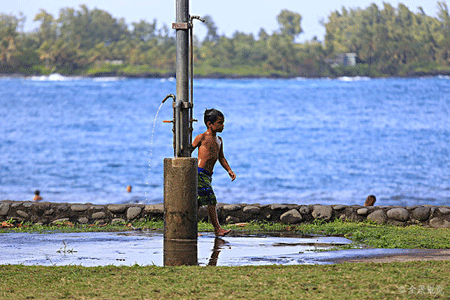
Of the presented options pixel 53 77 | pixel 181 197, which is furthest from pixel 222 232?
pixel 53 77

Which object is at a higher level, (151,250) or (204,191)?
(204,191)

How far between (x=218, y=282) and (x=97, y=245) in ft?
10.6

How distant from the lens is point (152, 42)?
144 m

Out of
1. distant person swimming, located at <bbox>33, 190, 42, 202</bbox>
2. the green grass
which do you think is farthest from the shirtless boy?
distant person swimming, located at <bbox>33, 190, 42, 202</bbox>

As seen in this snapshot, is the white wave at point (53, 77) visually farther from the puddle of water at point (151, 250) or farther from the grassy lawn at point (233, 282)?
the grassy lawn at point (233, 282)

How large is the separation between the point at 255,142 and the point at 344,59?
7186 cm

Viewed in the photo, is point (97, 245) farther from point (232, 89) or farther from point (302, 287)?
point (232, 89)

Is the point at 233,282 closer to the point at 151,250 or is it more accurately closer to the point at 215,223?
the point at 151,250

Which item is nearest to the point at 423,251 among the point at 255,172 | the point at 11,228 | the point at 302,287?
the point at 302,287

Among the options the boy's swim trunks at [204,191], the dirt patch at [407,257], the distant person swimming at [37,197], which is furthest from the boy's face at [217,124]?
the distant person swimming at [37,197]

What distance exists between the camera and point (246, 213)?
12.6m

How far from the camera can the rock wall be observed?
486 inches

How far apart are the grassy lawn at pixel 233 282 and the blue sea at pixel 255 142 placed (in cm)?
2688

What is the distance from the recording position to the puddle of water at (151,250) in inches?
343
